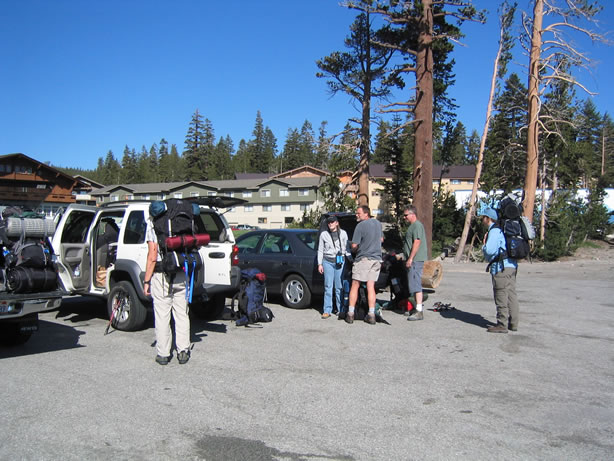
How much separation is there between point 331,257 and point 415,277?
5.34ft

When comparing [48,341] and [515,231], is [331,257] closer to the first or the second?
[515,231]

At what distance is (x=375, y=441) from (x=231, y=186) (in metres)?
70.5

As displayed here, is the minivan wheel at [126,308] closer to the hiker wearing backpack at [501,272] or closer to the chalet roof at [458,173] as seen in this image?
the hiker wearing backpack at [501,272]

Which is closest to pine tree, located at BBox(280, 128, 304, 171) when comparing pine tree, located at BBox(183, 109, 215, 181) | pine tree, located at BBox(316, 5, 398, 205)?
pine tree, located at BBox(183, 109, 215, 181)

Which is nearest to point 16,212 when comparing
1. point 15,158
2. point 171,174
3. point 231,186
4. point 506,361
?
point 506,361

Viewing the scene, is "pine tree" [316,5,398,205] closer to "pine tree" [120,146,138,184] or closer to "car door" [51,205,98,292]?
"car door" [51,205,98,292]

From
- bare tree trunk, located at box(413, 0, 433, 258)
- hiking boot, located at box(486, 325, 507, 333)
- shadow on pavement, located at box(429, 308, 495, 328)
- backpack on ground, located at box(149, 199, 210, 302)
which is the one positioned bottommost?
shadow on pavement, located at box(429, 308, 495, 328)

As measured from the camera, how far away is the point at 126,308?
7.86m

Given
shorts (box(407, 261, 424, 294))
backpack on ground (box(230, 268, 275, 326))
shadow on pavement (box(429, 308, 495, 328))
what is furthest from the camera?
shorts (box(407, 261, 424, 294))

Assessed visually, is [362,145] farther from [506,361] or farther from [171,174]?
[171,174]

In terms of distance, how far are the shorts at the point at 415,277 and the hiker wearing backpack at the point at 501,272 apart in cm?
154

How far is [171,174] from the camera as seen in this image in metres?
132

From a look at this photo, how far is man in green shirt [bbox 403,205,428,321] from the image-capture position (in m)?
9.05

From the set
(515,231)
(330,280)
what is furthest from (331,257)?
(515,231)
